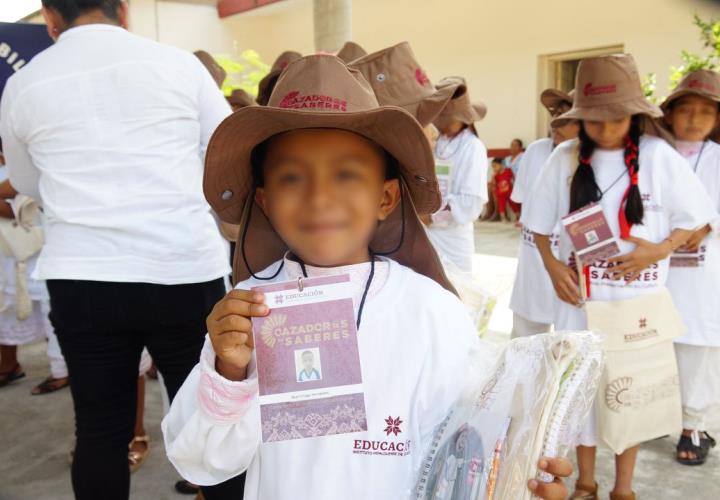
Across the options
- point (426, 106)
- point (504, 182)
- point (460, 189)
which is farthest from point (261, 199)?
point (504, 182)

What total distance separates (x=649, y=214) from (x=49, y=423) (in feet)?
10.8

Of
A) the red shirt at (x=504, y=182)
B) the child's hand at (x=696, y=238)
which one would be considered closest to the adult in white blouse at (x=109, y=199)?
the child's hand at (x=696, y=238)

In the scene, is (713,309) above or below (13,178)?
below

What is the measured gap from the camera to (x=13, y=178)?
2.09 meters

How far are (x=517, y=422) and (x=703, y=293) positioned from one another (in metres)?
2.59

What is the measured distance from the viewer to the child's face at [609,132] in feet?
8.48

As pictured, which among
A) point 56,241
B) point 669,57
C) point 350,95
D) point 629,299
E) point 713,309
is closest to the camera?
point 350,95

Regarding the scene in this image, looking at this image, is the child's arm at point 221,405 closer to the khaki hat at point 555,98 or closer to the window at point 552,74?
the khaki hat at point 555,98

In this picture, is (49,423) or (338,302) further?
(49,423)

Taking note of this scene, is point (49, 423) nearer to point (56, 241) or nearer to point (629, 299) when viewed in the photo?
point (56, 241)

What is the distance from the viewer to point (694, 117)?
3.25 metres

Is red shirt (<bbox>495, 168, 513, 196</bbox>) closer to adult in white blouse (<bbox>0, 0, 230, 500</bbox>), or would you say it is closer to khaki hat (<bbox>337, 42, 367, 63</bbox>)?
khaki hat (<bbox>337, 42, 367, 63</bbox>)

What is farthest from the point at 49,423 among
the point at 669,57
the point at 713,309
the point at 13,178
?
the point at 669,57

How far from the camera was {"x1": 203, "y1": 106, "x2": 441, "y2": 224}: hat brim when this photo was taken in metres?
1.24
